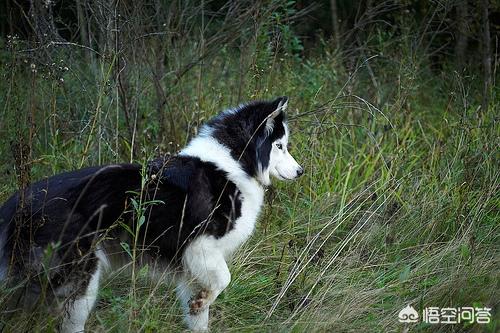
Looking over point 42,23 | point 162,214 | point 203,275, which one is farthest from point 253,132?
point 42,23

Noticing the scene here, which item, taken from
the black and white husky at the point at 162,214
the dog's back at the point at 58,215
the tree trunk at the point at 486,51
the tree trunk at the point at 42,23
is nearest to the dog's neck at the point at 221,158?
the black and white husky at the point at 162,214

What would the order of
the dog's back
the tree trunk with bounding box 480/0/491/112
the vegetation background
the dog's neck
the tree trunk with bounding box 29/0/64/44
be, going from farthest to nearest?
1. the tree trunk with bounding box 480/0/491/112
2. the tree trunk with bounding box 29/0/64/44
3. the dog's neck
4. the vegetation background
5. the dog's back

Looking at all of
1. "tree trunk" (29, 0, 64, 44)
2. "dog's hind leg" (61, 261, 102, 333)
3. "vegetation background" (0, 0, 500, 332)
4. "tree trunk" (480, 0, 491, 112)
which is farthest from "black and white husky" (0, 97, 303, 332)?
"tree trunk" (480, 0, 491, 112)

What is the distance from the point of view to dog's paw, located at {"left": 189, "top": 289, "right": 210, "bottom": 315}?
3518 millimetres

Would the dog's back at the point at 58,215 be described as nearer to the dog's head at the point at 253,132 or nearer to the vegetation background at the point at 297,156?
the vegetation background at the point at 297,156

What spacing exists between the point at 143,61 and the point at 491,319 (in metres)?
3.69

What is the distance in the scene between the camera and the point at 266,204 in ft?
16.0

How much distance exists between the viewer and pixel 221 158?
382 cm

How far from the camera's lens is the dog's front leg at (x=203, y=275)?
11.8 ft

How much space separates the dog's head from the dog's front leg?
56 cm

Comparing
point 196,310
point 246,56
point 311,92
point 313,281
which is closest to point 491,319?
point 313,281

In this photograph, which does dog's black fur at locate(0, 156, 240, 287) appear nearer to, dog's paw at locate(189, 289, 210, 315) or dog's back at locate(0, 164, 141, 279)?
dog's back at locate(0, 164, 141, 279)

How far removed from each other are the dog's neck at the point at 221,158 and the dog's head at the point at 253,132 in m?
0.03

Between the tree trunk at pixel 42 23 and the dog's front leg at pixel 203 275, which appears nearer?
the dog's front leg at pixel 203 275
